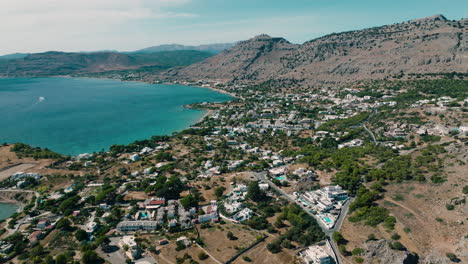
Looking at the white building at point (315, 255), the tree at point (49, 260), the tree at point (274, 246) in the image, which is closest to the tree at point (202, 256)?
the tree at point (274, 246)

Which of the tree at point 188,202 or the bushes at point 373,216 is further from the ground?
the bushes at point 373,216

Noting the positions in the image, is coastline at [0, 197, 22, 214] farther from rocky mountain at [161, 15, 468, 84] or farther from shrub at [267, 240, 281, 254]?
rocky mountain at [161, 15, 468, 84]

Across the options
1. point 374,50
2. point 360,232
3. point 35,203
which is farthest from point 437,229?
point 374,50

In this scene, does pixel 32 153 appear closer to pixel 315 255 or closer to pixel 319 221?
pixel 319 221

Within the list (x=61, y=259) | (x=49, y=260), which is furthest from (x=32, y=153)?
(x=61, y=259)

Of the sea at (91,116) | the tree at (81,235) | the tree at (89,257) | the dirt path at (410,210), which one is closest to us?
the tree at (89,257)

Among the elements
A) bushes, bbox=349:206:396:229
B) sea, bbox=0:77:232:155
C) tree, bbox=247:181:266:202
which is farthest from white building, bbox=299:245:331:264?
sea, bbox=0:77:232:155

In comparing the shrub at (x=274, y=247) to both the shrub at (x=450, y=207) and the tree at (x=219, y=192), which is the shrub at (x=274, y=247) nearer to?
the tree at (x=219, y=192)
